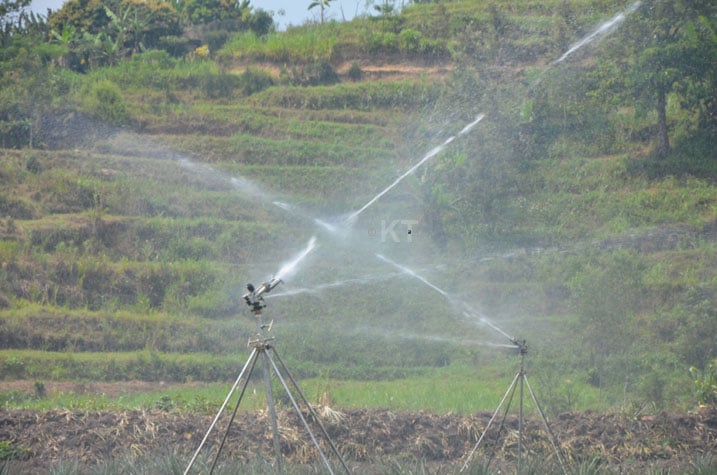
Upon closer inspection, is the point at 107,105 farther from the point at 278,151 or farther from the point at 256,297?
the point at 256,297

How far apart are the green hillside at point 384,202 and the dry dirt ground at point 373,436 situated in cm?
165

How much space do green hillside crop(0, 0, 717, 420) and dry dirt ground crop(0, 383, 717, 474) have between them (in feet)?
5.41

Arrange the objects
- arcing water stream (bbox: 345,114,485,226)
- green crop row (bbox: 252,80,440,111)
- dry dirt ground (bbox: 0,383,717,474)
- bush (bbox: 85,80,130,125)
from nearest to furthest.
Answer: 1. dry dirt ground (bbox: 0,383,717,474)
2. arcing water stream (bbox: 345,114,485,226)
3. bush (bbox: 85,80,130,125)
4. green crop row (bbox: 252,80,440,111)

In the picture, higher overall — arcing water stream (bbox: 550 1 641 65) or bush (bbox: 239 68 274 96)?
arcing water stream (bbox: 550 1 641 65)

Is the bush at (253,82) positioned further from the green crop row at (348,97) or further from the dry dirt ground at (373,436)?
the dry dirt ground at (373,436)

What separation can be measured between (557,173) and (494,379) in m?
11.1

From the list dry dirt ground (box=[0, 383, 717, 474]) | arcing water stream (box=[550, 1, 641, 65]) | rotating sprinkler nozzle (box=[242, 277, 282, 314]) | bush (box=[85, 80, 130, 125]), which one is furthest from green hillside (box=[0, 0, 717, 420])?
rotating sprinkler nozzle (box=[242, 277, 282, 314])

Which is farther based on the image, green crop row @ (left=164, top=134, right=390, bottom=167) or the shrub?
the shrub

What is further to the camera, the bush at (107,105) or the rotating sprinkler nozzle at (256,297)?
the bush at (107,105)

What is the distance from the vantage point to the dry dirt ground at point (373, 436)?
38.8ft

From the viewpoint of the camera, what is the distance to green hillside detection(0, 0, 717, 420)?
20.2 m

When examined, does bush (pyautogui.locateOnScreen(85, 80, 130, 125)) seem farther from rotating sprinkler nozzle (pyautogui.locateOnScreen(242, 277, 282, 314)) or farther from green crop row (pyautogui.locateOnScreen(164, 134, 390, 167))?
rotating sprinkler nozzle (pyautogui.locateOnScreen(242, 277, 282, 314))

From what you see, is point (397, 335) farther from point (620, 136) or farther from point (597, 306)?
point (620, 136)

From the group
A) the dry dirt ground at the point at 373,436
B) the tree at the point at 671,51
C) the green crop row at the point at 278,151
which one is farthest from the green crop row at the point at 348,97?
the dry dirt ground at the point at 373,436
